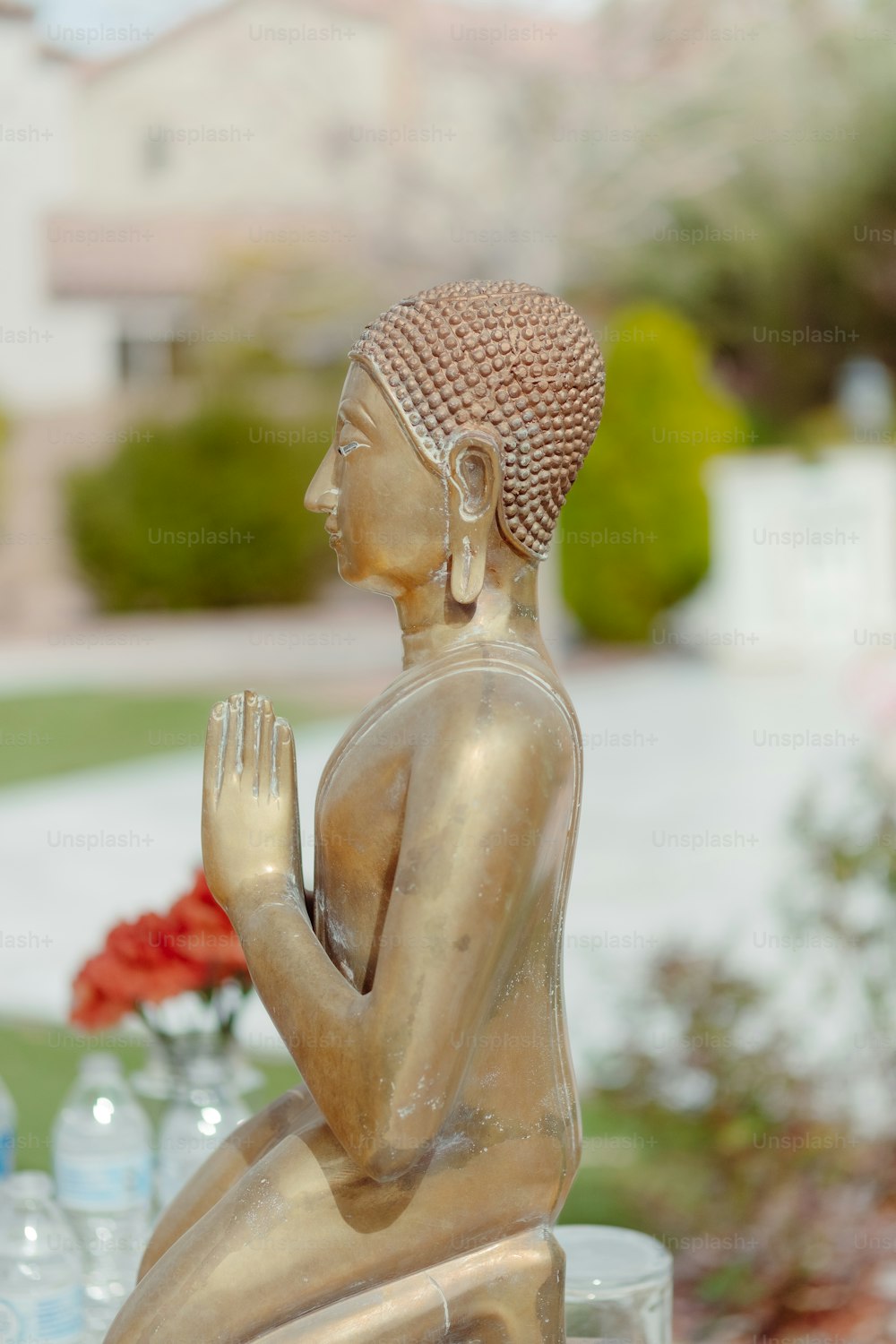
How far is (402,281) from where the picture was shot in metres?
20.6

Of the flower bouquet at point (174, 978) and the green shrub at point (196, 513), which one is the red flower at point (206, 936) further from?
the green shrub at point (196, 513)

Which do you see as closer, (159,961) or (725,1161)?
(159,961)

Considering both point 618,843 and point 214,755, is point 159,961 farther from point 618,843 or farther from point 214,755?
point 618,843

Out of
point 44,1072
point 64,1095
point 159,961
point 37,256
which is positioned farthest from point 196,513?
point 159,961

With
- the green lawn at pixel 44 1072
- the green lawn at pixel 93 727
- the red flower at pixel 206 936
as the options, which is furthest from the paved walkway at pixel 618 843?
the red flower at pixel 206 936

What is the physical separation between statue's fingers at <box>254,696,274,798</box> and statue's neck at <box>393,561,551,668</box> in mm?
156

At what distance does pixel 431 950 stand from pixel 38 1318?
4.20ft

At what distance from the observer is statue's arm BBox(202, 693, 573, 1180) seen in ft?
4.69

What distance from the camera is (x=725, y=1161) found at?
12.6 feet

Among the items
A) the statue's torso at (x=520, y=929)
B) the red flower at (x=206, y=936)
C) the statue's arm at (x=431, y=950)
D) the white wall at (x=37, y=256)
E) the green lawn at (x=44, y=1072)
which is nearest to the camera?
the statue's arm at (x=431, y=950)

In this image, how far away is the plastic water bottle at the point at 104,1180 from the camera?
2.73 m

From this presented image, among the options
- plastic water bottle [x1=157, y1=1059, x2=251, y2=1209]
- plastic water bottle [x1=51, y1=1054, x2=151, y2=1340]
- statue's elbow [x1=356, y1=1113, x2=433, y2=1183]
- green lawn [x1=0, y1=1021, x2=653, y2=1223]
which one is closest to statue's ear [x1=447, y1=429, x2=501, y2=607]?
statue's elbow [x1=356, y1=1113, x2=433, y2=1183]

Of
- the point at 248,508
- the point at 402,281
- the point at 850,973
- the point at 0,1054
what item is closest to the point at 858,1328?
the point at 850,973

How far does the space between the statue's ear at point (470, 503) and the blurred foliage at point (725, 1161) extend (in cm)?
248
